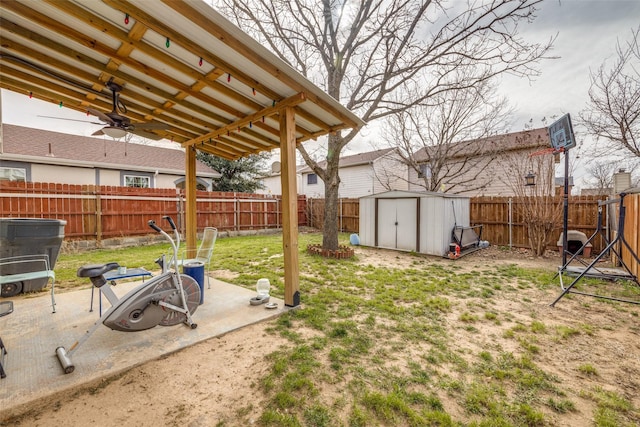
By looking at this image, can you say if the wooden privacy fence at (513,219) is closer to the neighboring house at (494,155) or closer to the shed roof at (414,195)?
the neighboring house at (494,155)

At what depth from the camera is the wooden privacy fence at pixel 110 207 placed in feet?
22.8

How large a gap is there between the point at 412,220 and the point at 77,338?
24.1ft

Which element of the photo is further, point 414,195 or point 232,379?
point 414,195

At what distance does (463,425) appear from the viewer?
166cm

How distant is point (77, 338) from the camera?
102 inches

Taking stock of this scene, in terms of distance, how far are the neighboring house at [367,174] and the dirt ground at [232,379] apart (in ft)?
40.3

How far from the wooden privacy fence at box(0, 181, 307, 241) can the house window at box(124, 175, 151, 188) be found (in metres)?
2.93

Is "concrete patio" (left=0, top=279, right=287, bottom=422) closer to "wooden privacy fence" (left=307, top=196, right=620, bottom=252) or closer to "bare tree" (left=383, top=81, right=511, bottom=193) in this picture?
"wooden privacy fence" (left=307, top=196, right=620, bottom=252)

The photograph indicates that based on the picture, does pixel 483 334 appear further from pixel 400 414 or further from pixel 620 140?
pixel 620 140

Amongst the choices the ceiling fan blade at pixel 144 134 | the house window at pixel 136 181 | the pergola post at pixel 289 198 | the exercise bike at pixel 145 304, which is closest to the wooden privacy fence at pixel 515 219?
the pergola post at pixel 289 198

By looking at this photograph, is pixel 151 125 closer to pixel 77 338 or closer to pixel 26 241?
pixel 26 241

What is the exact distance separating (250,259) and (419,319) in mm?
4365

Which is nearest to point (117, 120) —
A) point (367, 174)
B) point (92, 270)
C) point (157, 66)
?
point (157, 66)

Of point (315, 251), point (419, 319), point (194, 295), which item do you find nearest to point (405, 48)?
point (315, 251)
